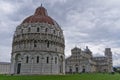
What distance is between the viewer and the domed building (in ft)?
182

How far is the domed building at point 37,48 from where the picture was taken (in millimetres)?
55531

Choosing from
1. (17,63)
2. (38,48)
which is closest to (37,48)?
(38,48)

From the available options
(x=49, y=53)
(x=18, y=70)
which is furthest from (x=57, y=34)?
(x=18, y=70)

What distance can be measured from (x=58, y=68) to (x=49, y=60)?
5.14 m

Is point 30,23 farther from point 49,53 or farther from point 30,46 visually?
point 49,53

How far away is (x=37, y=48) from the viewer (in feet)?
184

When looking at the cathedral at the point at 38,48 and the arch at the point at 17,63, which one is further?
the arch at the point at 17,63

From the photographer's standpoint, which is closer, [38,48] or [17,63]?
[38,48]

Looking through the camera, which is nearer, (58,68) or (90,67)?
(58,68)

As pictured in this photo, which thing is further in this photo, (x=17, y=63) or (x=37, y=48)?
(x=17, y=63)

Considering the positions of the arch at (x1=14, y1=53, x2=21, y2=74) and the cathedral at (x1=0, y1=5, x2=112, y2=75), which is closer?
the cathedral at (x1=0, y1=5, x2=112, y2=75)

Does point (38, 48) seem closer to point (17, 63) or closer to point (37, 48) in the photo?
point (37, 48)

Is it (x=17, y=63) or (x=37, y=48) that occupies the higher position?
(x=37, y=48)

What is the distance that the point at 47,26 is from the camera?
59.5m
